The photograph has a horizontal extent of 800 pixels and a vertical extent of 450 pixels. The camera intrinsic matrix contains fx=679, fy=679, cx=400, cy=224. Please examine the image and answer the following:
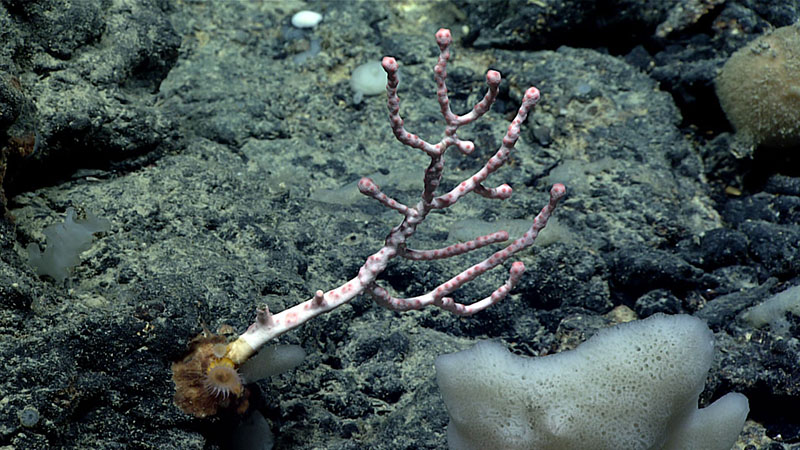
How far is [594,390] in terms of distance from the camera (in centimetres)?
195

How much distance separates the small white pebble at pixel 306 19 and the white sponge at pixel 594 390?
297 cm

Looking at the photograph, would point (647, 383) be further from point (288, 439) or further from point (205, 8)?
point (205, 8)

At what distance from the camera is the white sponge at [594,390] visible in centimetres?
194

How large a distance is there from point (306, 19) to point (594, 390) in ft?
10.7

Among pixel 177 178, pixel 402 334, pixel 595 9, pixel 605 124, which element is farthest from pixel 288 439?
pixel 595 9

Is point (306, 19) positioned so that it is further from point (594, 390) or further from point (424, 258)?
point (594, 390)

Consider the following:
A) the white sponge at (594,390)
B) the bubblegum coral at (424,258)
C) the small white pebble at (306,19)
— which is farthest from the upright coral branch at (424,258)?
the small white pebble at (306,19)

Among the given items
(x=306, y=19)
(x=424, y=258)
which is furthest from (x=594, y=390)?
(x=306, y=19)

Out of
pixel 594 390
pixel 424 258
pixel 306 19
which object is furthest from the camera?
pixel 306 19

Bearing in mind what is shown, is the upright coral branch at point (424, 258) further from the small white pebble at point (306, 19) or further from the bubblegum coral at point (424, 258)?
the small white pebble at point (306, 19)

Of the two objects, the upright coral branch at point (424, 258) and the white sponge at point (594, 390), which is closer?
the white sponge at point (594, 390)

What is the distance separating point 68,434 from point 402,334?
1.27 m

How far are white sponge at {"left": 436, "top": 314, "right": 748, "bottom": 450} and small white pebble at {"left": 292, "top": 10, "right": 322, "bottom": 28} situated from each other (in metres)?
2.97

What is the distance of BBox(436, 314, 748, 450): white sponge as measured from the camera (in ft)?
6.36
